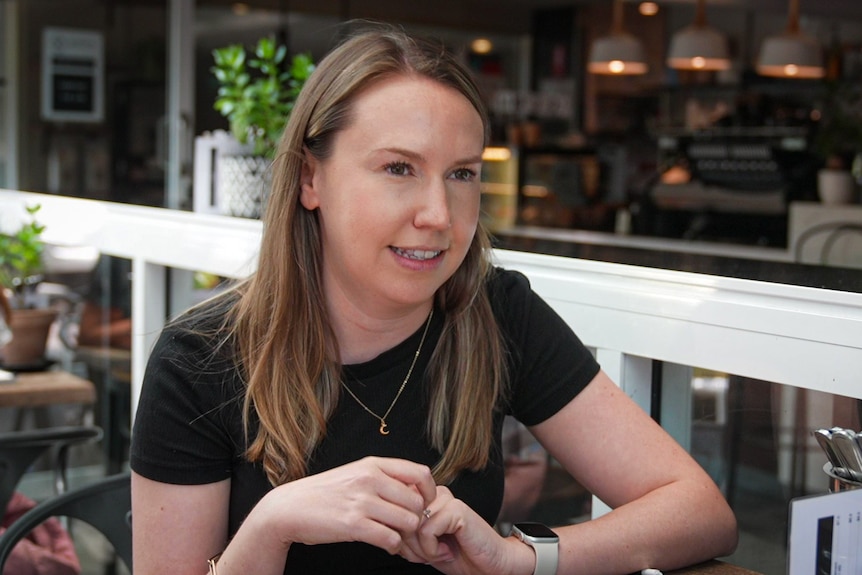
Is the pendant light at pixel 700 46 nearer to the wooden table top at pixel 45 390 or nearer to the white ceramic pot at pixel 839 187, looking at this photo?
the white ceramic pot at pixel 839 187

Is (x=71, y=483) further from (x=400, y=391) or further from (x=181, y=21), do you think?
(x=181, y=21)

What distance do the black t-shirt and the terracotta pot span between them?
172 centimetres

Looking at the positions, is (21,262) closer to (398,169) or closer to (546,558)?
(398,169)

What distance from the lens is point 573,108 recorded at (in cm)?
984

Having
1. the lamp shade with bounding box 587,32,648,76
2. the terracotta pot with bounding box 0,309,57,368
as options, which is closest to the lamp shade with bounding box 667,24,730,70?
the lamp shade with bounding box 587,32,648,76

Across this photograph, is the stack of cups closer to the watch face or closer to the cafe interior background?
the watch face

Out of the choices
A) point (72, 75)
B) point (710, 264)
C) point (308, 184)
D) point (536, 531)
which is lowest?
point (536, 531)

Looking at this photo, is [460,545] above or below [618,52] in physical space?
below

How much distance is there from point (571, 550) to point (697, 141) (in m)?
7.41

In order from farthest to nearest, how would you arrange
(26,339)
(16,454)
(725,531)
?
(26,339) < (16,454) < (725,531)

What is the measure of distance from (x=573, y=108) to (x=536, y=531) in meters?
8.82

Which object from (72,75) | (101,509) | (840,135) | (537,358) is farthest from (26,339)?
(840,135)

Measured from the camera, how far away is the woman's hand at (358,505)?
1.14 metres

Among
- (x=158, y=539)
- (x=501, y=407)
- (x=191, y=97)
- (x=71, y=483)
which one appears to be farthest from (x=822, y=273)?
(x=191, y=97)
